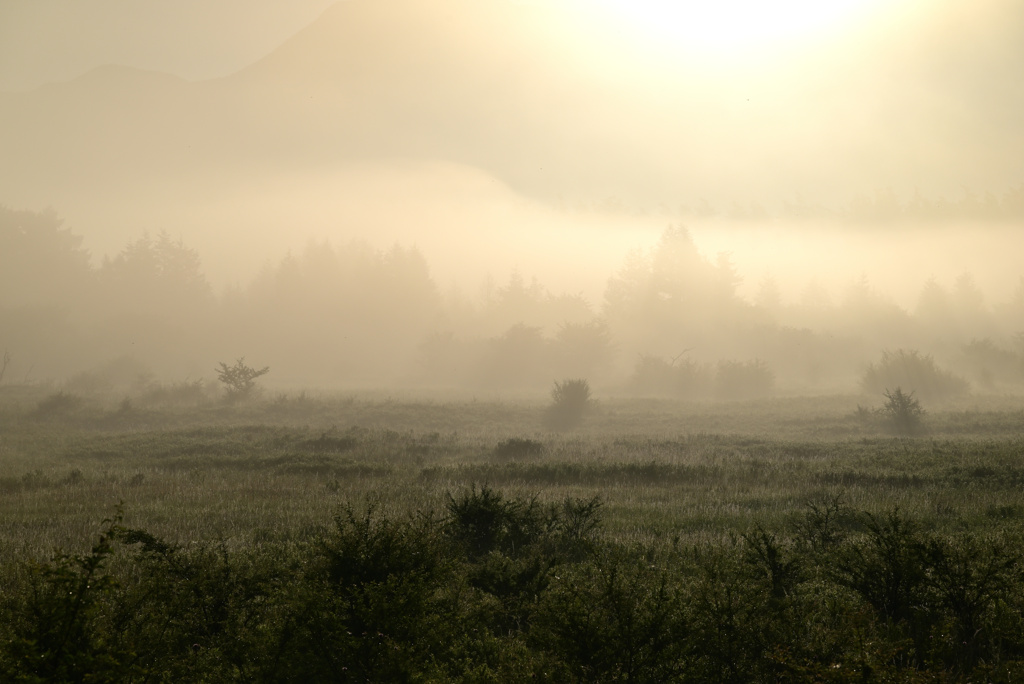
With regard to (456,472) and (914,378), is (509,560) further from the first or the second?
(914,378)

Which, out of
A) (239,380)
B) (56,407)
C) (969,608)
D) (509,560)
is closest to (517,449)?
(509,560)

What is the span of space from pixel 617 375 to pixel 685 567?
5899 centimetres

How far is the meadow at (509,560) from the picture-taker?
4.52 metres

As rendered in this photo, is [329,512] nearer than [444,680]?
No

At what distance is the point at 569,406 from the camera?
112 ft

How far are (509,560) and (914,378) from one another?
144 feet

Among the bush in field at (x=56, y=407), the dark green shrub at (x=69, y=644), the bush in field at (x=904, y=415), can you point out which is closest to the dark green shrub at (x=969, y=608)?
the dark green shrub at (x=69, y=644)

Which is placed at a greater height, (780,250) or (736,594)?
(780,250)

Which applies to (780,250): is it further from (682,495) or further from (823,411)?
(682,495)

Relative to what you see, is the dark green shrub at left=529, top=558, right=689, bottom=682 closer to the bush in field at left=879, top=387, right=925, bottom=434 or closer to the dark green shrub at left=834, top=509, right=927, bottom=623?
the dark green shrub at left=834, top=509, right=927, bottom=623

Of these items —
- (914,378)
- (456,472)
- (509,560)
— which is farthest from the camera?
(914,378)

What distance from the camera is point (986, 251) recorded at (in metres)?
128

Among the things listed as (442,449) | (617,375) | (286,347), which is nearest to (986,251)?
(617,375)

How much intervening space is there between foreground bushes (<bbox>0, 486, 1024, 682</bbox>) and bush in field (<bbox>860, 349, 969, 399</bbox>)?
40.1m
